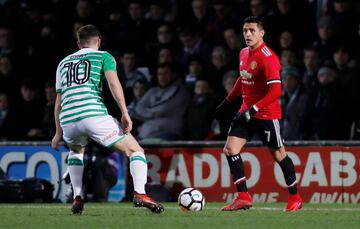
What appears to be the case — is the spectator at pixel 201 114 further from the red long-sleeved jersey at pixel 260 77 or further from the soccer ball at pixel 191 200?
the soccer ball at pixel 191 200

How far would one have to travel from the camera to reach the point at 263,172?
1317 cm

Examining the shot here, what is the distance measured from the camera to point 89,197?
538 inches

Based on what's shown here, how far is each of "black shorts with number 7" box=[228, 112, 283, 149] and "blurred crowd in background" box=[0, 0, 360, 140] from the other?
306 centimetres

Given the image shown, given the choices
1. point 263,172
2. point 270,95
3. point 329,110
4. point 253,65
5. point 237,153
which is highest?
point 253,65

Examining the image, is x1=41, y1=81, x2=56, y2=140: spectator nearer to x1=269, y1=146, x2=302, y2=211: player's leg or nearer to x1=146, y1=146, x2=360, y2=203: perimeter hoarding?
x1=146, y1=146, x2=360, y2=203: perimeter hoarding

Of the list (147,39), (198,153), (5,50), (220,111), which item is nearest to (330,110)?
(198,153)

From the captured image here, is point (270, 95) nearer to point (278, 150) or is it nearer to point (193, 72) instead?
point (278, 150)

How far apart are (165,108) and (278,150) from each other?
431 cm

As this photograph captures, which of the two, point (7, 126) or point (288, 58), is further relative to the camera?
point (7, 126)

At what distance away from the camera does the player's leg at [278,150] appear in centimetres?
1050

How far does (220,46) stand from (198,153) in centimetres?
212

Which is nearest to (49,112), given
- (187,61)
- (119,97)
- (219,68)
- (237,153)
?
(187,61)

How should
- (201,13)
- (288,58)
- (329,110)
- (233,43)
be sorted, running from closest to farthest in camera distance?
1. (329,110)
2. (288,58)
3. (233,43)
4. (201,13)

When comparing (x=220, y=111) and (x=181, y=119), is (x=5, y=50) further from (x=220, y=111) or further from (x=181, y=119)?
(x=220, y=111)
